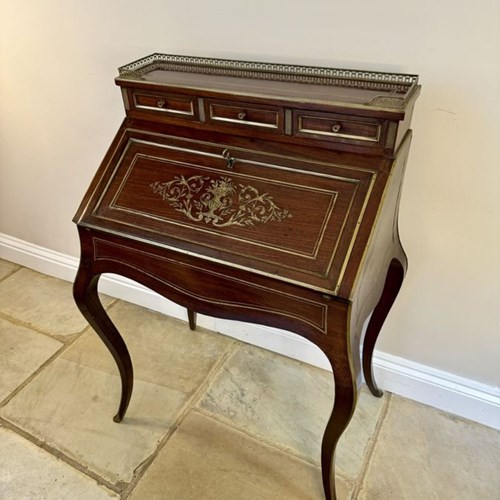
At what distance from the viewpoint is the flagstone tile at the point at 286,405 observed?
4.67ft

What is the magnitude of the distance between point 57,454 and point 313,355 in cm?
91

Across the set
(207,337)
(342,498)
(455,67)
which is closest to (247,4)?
(455,67)

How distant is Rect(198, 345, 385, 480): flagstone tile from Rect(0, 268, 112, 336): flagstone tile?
0.70m

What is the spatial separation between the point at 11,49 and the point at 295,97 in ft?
4.22

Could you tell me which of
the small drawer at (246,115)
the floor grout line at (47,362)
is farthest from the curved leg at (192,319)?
the small drawer at (246,115)

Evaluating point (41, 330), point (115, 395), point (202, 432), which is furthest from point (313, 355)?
point (41, 330)

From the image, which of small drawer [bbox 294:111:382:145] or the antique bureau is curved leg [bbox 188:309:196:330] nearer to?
the antique bureau

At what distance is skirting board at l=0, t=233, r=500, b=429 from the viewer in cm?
146

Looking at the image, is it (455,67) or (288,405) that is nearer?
(455,67)

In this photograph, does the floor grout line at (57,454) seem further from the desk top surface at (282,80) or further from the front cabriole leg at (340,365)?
the desk top surface at (282,80)

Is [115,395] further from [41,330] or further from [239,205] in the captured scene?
[239,205]

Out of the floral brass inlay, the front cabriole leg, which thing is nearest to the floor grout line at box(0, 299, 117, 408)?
the floral brass inlay

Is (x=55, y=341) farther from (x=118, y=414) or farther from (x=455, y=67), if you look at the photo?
(x=455, y=67)

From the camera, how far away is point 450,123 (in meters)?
1.11
